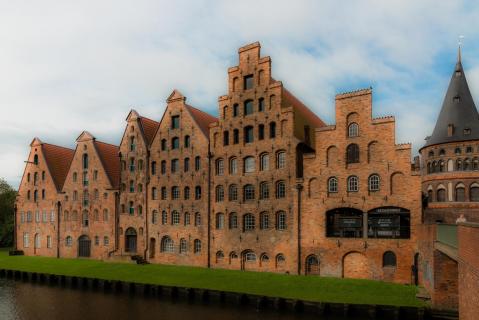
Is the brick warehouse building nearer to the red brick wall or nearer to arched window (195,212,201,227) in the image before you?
arched window (195,212,201,227)

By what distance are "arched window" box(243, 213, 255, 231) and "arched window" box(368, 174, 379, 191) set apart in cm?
1083

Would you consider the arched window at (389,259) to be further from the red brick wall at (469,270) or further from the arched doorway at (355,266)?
the red brick wall at (469,270)

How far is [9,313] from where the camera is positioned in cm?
2492

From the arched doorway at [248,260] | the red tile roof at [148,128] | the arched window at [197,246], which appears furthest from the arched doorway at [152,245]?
the arched doorway at [248,260]

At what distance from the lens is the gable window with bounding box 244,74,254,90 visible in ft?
119

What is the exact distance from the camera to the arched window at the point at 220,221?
36.5m

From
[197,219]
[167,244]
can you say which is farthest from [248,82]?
[167,244]

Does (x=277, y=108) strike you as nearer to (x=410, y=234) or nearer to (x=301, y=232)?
(x=301, y=232)

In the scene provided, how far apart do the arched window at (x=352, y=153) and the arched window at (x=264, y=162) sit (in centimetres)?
712

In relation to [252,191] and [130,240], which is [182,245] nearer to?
[130,240]

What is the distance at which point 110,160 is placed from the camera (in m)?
47.9

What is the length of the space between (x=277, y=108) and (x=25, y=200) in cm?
3871

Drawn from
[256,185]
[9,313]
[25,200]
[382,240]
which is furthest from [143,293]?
[25,200]

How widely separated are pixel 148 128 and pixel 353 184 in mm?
24533
